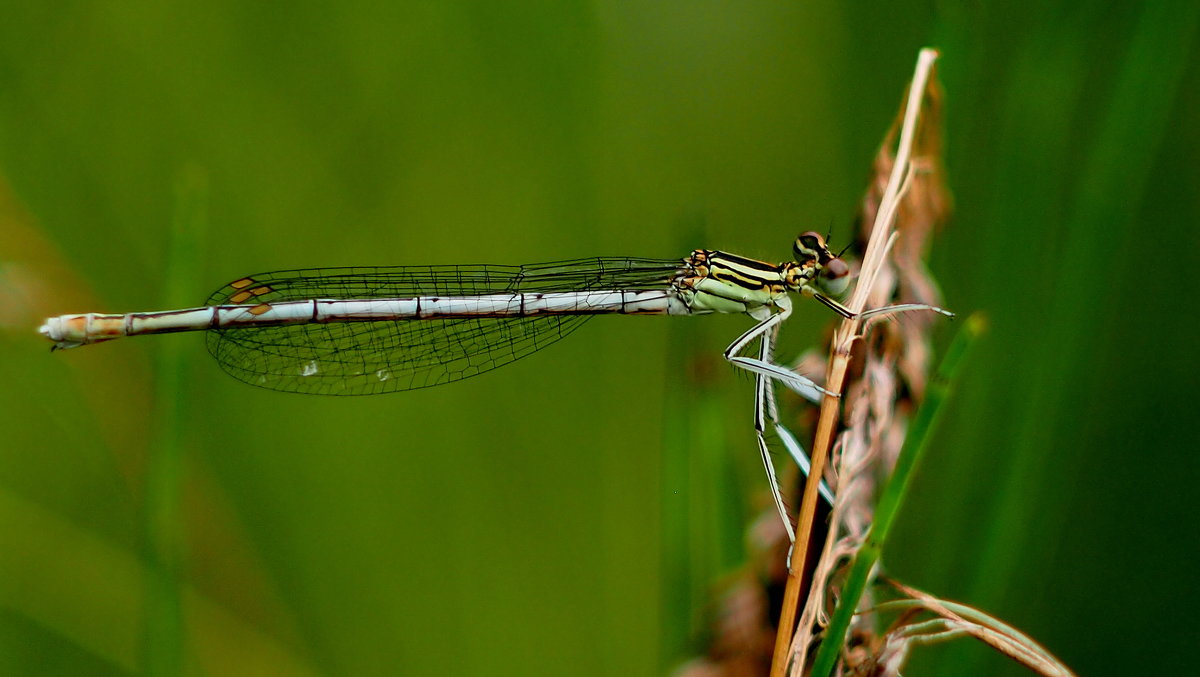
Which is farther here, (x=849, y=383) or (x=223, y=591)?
(x=223, y=591)

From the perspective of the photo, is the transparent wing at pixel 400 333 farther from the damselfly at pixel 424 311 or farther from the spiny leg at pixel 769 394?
the spiny leg at pixel 769 394

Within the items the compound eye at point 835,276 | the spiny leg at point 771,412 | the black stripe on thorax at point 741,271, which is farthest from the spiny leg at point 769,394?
the compound eye at point 835,276

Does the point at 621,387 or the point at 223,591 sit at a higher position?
the point at 621,387

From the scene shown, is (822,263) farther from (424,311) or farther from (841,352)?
(424,311)

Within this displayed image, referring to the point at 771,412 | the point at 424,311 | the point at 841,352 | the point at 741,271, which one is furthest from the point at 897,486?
the point at 424,311

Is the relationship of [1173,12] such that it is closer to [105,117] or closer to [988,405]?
[988,405]

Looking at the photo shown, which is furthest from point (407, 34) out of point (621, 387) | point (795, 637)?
point (795, 637)
